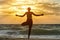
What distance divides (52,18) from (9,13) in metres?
0.39

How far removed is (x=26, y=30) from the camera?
1.15 metres

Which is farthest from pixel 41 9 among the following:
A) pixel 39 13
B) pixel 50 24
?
pixel 50 24

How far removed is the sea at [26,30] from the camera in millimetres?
1146

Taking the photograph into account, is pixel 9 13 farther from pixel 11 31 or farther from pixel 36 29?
pixel 36 29

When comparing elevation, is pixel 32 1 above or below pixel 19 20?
above

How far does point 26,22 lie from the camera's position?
43.4 inches

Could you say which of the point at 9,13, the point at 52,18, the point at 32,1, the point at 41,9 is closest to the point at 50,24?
the point at 52,18

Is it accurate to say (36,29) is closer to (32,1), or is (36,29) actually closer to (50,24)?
(50,24)

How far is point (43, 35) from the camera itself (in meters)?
1.16

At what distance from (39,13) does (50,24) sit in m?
0.15

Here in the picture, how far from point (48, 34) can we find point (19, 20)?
29 cm

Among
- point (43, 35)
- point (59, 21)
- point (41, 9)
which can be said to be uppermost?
point (41, 9)

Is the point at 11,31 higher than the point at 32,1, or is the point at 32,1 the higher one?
the point at 32,1

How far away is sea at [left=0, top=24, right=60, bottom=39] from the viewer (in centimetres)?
115
